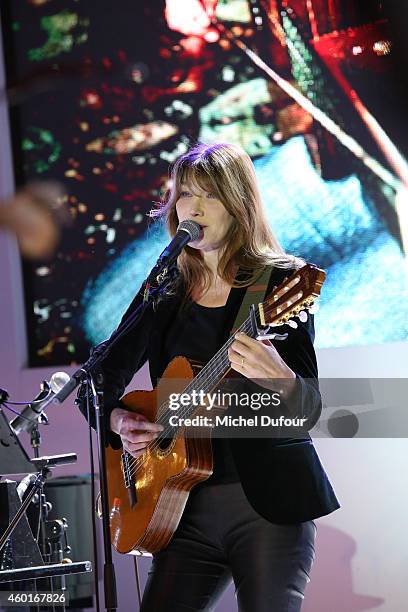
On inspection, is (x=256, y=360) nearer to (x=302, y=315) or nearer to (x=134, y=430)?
(x=302, y=315)

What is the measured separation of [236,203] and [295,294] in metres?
0.47

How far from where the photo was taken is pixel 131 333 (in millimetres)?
2465

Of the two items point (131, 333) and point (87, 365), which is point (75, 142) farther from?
point (87, 365)

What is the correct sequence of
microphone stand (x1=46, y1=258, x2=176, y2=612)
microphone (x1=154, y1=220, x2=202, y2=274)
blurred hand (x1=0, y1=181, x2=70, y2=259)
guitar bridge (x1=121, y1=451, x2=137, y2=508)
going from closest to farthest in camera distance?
blurred hand (x1=0, y1=181, x2=70, y2=259)
microphone stand (x1=46, y1=258, x2=176, y2=612)
microphone (x1=154, y1=220, x2=202, y2=274)
guitar bridge (x1=121, y1=451, x2=137, y2=508)

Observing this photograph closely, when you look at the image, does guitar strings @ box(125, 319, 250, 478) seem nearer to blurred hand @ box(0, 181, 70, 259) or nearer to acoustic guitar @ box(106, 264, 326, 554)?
acoustic guitar @ box(106, 264, 326, 554)

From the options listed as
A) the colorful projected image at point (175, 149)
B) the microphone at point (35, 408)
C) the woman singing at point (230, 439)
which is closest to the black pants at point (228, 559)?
the woman singing at point (230, 439)

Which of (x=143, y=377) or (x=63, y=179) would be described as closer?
(x=143, y=377)

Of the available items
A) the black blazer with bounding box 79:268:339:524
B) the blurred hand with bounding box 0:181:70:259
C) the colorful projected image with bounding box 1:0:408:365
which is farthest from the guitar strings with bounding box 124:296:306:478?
the colorful projected image with bounding box 1:0:408:365

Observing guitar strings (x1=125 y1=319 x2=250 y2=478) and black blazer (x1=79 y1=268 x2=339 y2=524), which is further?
guitar strings (x1=125 y1=319 x2=250 y2=478)

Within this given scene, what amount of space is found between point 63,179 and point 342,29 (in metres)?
1.69

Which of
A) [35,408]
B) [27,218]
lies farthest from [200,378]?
[27,218]

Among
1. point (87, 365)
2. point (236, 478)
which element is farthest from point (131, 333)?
point (236, 478)

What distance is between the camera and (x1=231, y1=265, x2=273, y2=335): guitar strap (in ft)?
6.77

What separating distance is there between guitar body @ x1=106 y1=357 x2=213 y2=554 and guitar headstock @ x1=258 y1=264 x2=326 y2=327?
37 cm
